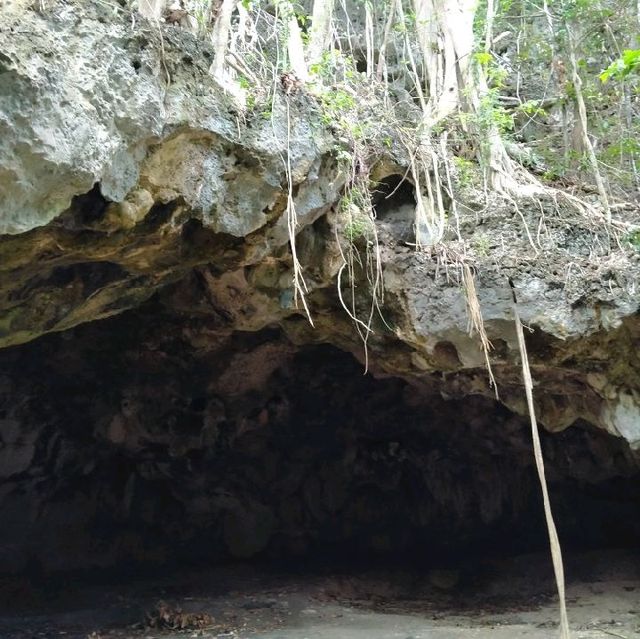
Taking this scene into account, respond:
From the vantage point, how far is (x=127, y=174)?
318cm

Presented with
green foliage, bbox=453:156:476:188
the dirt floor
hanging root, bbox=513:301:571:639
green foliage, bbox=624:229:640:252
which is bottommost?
the dirt floor

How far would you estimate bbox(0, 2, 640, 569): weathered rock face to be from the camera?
3033 millimetres

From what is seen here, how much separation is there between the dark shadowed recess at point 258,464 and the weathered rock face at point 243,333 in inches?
1.1

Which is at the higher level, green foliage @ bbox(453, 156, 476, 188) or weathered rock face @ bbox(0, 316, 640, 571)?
green foliage @ bbox(453, 156, 476, 188)

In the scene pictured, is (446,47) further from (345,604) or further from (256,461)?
(256,461)

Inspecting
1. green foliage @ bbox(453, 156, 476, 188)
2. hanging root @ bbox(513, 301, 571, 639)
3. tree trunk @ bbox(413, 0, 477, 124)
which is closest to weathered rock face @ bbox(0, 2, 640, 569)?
green foliage @ bbox(453, 156, 476, 188)

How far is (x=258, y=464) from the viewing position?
880 centimetres

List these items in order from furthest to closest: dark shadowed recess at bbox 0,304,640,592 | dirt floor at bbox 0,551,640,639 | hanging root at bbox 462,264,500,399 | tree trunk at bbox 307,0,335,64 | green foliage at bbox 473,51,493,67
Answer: dark shadowed recess at bbox 0,304,640,592, dirt floor at bbox 0,551,640,639, green foliage at bbox 473,51,493,67, tree trunk at bbox 307,0,335,64, hanging root at bbox 462,264,500,399

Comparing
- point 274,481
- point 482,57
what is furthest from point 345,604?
point 482,57

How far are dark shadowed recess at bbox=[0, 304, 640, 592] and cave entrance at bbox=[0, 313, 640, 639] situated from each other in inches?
→ 0.8

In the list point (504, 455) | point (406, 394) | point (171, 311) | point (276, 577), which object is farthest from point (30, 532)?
point (504, 455)

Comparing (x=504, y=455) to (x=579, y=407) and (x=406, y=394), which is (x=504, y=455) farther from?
(x=579, y=407)

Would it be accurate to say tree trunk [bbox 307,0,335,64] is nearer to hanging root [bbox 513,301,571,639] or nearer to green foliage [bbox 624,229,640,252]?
hanging root [bbox 513,301,571,639]

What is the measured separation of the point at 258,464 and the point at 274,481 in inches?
12.4
